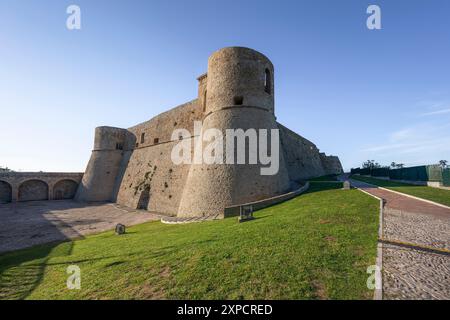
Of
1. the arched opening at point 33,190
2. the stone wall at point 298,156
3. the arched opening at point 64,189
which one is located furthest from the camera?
the arched opening at point 64,189

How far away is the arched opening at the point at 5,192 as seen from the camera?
95.6 feet

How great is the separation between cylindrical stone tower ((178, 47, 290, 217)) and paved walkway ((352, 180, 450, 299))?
8061 millimetres

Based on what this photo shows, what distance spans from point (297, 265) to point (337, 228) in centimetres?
309

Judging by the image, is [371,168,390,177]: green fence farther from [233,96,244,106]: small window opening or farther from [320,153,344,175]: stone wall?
[233,96,244,106]: small window opening

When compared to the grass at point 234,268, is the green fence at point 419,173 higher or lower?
higher

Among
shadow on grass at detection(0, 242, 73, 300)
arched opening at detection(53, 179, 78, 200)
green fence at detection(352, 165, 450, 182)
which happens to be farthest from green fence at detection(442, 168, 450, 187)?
arched opening at detection(53, 179, 78, 200)

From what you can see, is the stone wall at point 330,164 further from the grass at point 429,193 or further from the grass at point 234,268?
the grass at point 234,268

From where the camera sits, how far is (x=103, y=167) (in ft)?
108

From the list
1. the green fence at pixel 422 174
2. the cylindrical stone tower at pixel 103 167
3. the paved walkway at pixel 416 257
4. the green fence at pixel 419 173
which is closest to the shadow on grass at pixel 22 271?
the paved walkway at pixel 416 257

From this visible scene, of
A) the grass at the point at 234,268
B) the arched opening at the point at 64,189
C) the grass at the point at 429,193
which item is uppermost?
the grass at the point at 429,193

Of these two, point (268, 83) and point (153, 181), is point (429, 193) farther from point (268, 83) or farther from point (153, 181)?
point (153, 181)

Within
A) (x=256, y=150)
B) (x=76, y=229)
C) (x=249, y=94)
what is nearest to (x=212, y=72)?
(x=249, y=94)

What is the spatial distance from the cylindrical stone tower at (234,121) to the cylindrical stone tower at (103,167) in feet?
72.3
